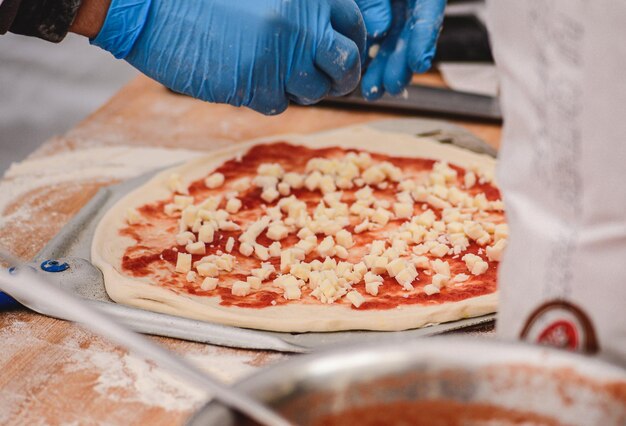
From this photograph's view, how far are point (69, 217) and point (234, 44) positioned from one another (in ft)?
2.13

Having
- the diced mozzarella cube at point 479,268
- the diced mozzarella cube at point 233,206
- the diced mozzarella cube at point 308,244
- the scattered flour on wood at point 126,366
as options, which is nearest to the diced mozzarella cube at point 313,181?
the diced mozzarella cube at point 233,206

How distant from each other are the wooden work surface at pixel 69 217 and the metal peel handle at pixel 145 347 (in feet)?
1.47

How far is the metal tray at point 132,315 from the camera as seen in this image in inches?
53.6

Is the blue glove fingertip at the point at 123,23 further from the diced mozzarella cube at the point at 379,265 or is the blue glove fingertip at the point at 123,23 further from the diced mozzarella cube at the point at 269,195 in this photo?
the diced mozzarella cube at the point at 379,265

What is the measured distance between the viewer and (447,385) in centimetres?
82

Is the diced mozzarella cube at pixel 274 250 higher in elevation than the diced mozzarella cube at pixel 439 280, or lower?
Result: lower

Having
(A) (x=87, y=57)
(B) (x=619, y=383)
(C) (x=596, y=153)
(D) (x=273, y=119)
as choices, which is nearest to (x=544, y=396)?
(B) (x=619, y=383)

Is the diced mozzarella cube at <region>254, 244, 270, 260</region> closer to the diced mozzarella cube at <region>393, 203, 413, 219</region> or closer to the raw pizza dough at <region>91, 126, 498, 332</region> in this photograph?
the raw pizza dough at <region>91, 126, 498, 332</region>

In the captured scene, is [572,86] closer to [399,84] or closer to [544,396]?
[544,396]

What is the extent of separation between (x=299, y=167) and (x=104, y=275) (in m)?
0.69

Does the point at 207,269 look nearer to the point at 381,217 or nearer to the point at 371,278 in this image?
the point at 371,278

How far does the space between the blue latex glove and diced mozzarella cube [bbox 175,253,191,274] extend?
324mm

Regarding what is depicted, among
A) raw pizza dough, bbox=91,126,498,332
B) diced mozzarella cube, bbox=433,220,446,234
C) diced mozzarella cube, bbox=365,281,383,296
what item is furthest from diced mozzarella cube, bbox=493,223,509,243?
diced mozzarella cube, bbox=365,281,383,296

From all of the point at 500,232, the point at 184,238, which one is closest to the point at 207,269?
the point at 184,238
